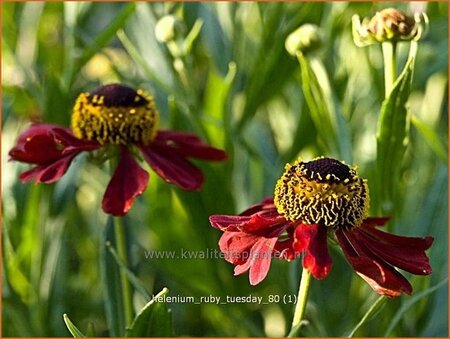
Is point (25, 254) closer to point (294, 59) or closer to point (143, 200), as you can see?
point (143, 200)

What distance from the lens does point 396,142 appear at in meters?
1.00

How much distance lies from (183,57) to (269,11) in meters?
0.29

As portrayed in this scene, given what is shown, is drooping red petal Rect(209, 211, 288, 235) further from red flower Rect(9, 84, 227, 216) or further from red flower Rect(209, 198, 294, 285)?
red flower Rect(9, 84, 227, 216)

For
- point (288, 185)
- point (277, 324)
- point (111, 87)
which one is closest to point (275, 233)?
point (288, 185)

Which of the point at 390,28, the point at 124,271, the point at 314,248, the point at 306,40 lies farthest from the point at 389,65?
the point at 124,271

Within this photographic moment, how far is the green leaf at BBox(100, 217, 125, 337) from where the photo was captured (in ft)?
3.46

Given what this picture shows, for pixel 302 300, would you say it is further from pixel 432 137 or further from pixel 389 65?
pixel 432 137

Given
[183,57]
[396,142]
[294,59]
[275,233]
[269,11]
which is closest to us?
[275,233]

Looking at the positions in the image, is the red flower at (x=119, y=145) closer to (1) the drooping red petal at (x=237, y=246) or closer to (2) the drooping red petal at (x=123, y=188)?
(2) the drooping red petal at (x=123, y=188)

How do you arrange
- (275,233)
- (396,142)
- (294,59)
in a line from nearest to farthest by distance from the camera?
(275,233) < (396,142) < (294,59)

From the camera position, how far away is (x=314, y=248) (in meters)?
0.78

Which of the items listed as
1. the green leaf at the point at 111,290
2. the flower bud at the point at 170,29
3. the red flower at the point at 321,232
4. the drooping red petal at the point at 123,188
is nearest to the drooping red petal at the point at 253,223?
the red flower at the point at 321,232

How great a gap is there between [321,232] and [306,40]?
0.37 m

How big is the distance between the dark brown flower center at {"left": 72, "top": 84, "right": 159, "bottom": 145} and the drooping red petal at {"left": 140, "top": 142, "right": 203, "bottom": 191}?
2 cm
